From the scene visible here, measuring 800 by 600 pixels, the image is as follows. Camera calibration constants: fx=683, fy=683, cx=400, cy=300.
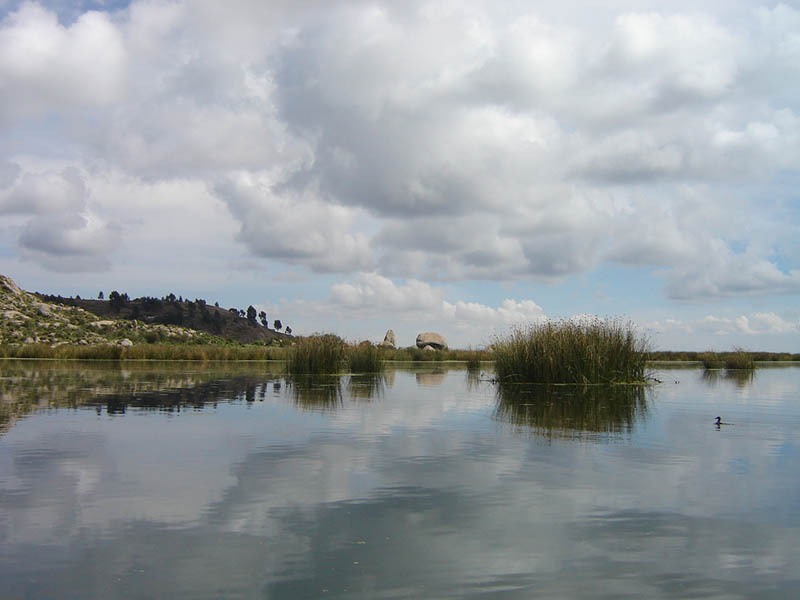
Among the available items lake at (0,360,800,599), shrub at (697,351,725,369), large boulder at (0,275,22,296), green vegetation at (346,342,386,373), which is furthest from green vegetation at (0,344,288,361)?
large boulder at (0,275,22,296)

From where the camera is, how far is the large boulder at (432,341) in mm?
71000

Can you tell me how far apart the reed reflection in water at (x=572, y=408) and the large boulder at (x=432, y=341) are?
48.6 metres

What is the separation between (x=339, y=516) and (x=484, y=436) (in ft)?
16.9

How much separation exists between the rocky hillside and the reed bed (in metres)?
49.6

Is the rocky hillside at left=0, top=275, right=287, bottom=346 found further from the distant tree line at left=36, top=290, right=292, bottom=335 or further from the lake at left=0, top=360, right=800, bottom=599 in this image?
the lake at left=0, top=360, right=800, bottom=599

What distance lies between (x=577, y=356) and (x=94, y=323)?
78.8m

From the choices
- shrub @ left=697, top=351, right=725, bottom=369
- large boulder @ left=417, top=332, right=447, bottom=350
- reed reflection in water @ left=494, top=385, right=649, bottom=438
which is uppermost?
large boulder @ left=417, top=332, right=447, bottom=350

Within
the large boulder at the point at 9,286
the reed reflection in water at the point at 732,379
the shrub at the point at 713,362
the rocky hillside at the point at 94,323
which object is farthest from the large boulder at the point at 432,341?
the large boulder at the point at 9,286

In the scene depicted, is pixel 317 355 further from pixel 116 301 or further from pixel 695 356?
pixel 116 301

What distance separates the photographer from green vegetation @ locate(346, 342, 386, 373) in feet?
101

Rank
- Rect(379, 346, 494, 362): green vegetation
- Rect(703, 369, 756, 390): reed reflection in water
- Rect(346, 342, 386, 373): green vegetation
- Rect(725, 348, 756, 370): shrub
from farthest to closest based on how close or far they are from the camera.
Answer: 1. Rect(379, 346, 494, 362): green vegetation
2. Rect(725, 348, 756, 370): shrub
3. Rect(346, 342, 386, 373): green vegetation
4. Rect(703, 369, 756, 390): reed reflection in water

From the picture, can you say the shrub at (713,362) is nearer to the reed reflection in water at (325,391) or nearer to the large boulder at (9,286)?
the reed reflection in water at (325,391)

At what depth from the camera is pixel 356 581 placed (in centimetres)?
453

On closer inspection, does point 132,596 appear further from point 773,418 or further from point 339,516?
point 773,418
